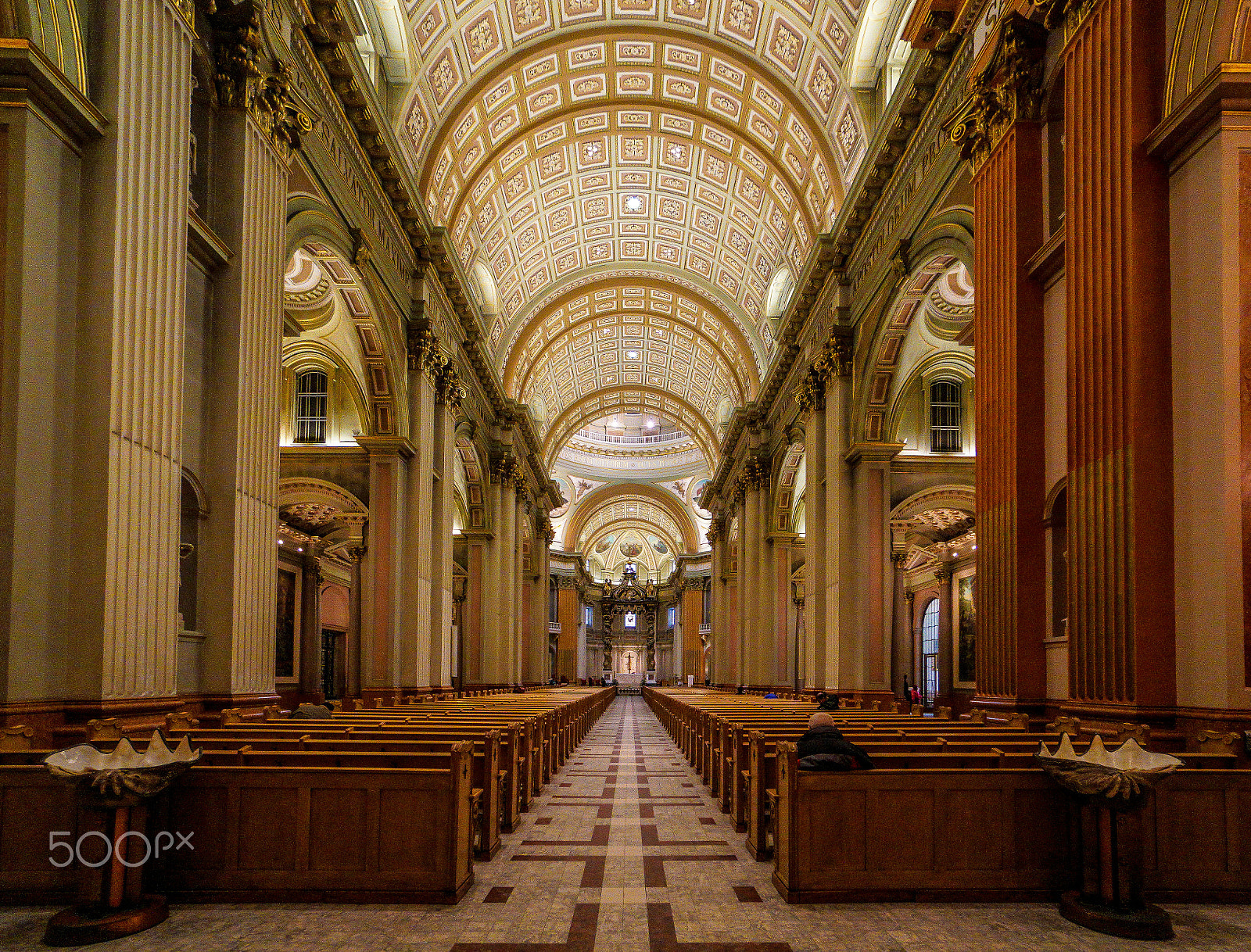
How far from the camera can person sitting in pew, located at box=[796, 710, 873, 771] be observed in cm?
562

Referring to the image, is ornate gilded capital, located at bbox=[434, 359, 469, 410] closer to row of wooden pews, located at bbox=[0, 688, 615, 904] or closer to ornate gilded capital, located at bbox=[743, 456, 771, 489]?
ornate gilded capital, located at bbox=[743, 456, 771, 489]

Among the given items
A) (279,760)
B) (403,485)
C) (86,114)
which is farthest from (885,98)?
(279,760)

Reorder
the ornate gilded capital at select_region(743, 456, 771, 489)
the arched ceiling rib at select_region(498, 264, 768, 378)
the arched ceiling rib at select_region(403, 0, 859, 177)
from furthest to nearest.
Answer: the arched ceiling rib at select_region(498, 264, 768, 378), the ornate gilded capital at select_region(743, 456, 771, 489), the arched ceiling rib at select_region(403, 0, 859, 177)

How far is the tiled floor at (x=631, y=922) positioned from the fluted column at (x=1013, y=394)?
13.6 feet

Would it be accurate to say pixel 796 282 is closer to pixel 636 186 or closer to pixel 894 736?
pixel 636 186

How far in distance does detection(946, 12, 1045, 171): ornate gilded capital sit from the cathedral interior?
42 mm

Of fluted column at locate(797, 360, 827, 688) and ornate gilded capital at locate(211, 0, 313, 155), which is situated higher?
ornate gilded capital at locate(211, 0, 313, 155)

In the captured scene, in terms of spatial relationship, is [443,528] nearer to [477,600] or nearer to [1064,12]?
[477,600]

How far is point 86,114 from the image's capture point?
22.8ft

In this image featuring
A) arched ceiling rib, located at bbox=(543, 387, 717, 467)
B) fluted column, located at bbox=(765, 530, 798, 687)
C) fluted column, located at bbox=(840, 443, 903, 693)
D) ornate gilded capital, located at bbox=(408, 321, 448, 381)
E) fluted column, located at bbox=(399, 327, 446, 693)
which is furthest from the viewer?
arched ceiling rib, located at bbox=(543, 387, 717, 467)

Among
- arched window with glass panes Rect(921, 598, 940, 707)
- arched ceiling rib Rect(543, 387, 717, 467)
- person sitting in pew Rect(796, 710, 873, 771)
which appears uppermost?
arched ceiling rib Rect(543, 387, 717, 467)

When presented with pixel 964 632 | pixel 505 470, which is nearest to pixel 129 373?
pixel 505 470

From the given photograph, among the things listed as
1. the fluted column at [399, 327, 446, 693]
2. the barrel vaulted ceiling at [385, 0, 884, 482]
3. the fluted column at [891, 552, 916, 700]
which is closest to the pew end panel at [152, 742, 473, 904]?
the fluted column at [399, 327, 446, 693]

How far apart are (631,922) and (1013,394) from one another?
6.99 metres
